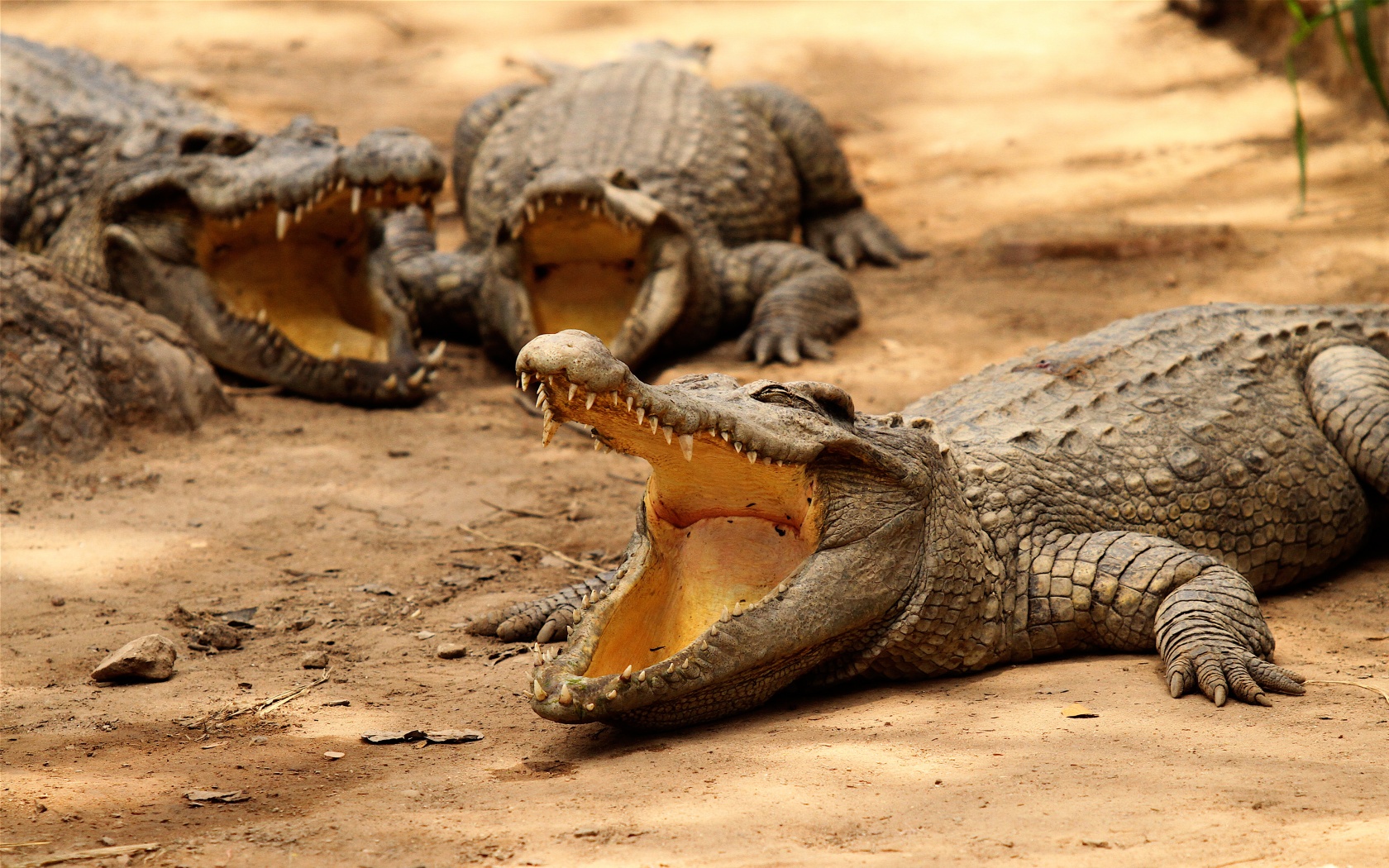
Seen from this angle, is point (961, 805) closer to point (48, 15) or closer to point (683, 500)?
point (683, 500)

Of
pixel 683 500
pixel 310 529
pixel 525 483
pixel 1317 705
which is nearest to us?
pixel 1317 705

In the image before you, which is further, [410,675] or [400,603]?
[400,603]

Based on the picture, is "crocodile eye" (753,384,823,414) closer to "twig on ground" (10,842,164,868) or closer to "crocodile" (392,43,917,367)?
"twig on ground" (10,842,164,868)

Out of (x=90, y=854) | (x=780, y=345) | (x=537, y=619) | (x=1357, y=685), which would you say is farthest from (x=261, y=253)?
(x=1357, y=685)

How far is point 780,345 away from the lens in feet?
22.3

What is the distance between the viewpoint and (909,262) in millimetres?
8344

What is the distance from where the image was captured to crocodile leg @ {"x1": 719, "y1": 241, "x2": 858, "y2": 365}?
6871mm

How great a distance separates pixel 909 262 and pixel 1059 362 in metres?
4.28

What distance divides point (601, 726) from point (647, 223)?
3.92 meters

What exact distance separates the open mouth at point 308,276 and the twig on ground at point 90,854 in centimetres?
408

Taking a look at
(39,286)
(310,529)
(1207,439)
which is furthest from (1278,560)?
(39,286)

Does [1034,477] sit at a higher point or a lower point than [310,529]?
higher

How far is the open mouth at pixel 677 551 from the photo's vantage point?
9.04ft

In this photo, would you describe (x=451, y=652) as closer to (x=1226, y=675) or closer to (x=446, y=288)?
(x=1226, y=675)
